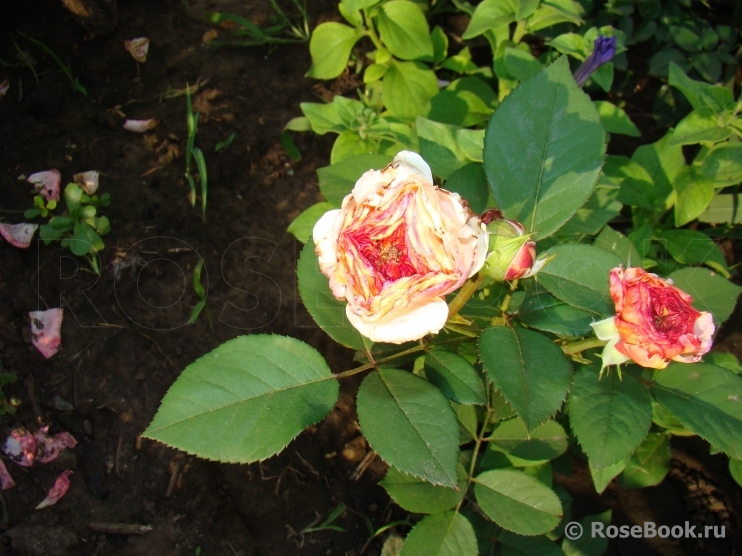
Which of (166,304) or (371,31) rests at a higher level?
(371,31)

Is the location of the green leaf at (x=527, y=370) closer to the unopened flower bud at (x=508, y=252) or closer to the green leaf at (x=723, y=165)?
the unopened flower bud at (x=508, y=252)

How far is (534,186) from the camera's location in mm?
1213

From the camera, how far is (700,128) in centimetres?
175

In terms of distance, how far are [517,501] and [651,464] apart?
0.60m

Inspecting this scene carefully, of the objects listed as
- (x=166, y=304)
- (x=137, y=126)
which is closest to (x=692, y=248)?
(x=166, y=304)

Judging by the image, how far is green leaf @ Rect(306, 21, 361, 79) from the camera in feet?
7.07

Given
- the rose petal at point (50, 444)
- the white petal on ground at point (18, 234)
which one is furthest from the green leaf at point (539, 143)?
Answer: the white petal on ground at point (18, 234)

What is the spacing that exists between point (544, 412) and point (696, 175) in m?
1.17

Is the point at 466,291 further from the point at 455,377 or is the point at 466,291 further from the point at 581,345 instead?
the point at 581,345

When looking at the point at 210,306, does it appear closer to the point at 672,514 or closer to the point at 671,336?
the point at 671,336

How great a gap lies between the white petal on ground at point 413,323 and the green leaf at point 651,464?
3.81 ft

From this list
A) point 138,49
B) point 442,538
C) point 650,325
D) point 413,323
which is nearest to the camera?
point 413,323

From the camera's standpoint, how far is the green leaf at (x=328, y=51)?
2.16 metres

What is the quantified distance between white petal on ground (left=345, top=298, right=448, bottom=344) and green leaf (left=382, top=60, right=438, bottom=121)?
52.2 inches
